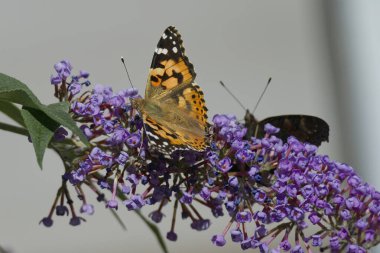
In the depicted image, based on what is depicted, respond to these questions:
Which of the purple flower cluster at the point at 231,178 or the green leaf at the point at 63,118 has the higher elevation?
the green leaf at the point at 63,118

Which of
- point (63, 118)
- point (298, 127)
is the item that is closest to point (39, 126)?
point (63, 118)

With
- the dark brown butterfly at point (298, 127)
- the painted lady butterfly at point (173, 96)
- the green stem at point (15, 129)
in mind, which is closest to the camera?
the green stem at point (15, 129)

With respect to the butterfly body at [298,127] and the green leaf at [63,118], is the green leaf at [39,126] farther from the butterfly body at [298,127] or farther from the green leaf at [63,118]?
the butterfly body at [298,127]

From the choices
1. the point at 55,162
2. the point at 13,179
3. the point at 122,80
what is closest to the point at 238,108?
the point at 122,80

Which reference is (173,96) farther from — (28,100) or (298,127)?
(28,100)

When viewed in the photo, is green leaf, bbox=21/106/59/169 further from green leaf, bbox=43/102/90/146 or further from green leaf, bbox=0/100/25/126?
green leaf, bbox=0/100/25/126

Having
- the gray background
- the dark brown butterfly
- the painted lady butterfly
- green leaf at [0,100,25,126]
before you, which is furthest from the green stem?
the gray background

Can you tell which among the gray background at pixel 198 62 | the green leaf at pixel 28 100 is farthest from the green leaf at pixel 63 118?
the gray background at pixel 198 62
